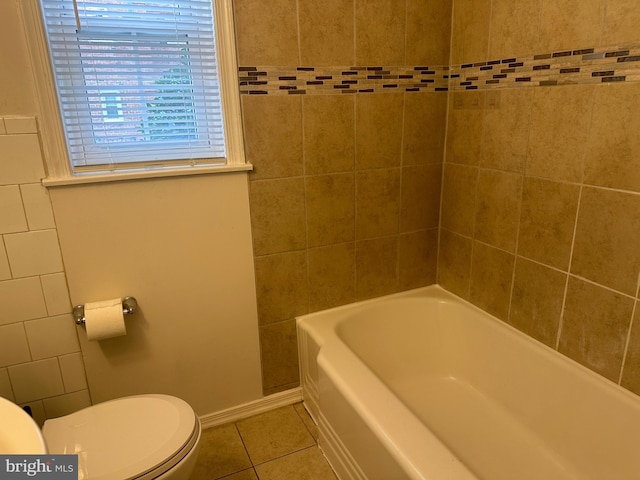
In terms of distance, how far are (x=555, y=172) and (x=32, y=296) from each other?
6.37 ft

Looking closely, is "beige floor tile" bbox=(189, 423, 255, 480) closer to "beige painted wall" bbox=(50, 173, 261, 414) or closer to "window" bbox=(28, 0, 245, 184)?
"beige painted wall" bbox=(50, 173, 261, 414)

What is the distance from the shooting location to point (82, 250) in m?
1.57

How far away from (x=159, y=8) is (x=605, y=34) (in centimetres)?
148

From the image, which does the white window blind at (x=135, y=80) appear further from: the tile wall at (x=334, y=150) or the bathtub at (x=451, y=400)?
the bathtub at (x=451, y=400)

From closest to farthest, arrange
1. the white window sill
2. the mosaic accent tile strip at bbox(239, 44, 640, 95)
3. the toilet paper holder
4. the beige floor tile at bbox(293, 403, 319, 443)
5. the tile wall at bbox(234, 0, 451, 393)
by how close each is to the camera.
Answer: the mosaic accent tile strip at bbox(239, 44, 640, 95)
the white window sill
the toilet paper holder
the tile wall at bbox(234, 0, 451, 393)
the beige floor tile at bbox(293, 403, 319, 443)

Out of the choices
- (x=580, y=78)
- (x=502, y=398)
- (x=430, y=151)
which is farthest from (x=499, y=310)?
(x=580, y=78)

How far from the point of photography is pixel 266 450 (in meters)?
1.84

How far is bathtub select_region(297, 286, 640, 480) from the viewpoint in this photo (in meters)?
1.34

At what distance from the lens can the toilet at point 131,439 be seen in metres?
1.24

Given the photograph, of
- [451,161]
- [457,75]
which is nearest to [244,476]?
[451,161]

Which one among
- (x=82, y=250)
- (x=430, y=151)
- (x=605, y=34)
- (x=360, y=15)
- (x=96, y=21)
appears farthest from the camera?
(x=430, y=151)

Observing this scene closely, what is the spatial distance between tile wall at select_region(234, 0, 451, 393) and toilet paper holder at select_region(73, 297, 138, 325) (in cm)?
51

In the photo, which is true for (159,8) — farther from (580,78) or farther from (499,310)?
(499,310)

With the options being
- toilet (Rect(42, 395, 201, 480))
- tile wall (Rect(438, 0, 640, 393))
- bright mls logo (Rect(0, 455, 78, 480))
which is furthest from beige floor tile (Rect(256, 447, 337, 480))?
bright mls logo (Rect(0, 455, 78, 480))
